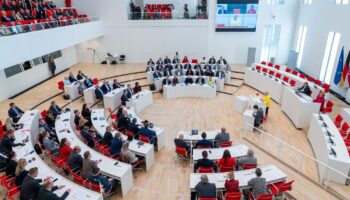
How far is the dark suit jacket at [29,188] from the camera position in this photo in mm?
5930

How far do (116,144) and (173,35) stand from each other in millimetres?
14926

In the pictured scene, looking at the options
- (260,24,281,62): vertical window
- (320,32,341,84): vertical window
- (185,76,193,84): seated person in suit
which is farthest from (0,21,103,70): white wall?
(320,32,341,84): vertical window

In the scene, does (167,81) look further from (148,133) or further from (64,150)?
(64,150)

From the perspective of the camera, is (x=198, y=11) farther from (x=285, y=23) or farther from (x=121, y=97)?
(x=121, y=97)

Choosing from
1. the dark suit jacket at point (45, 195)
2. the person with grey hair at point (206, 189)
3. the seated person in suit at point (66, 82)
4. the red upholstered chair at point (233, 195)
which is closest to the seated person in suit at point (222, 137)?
the red upholstered chair at point (233, 195)

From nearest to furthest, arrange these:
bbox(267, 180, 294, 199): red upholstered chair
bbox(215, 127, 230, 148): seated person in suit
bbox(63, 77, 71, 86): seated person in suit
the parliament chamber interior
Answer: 1. bbox(267, 180, 294, 199): red upholstered chair
2. the parliament chamber interior
3. bbox(215, 127, 230, 148): seated person in suit
4. bbox(63, 77, 71, 86): seated person in suit

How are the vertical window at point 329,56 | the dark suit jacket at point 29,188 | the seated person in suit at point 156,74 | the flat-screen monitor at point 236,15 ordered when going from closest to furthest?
the dark suit jacket at point 29,188, the vertical window at point 329,56, the seated person in suit at point 156,74, the flat-screen monitor at point 236,15

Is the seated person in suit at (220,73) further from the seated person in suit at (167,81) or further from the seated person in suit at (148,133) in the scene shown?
the seated person in suit at (148,133)

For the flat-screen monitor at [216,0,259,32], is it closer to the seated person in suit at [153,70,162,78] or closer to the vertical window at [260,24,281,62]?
the vertical window at [260,24,281,62]

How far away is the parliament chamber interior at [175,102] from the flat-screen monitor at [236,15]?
0.26 feet

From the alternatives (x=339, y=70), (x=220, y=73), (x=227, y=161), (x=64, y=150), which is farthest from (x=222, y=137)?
(x=339, y=70)

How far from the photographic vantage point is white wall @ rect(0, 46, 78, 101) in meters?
14.2

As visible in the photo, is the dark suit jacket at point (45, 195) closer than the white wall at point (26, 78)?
Yes

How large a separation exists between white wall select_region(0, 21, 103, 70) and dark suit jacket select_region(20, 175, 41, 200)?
7.19 meters
